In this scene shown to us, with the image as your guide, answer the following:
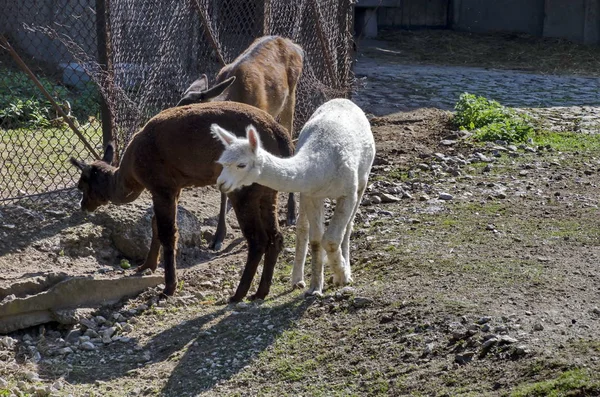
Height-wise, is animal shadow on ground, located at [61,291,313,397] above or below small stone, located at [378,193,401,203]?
below

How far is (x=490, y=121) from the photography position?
35.3 feet

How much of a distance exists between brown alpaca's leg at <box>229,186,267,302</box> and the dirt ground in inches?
7.7

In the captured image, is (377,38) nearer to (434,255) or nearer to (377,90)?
(377,90)

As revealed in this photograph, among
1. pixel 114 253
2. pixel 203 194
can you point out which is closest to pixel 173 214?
pixel 114 253

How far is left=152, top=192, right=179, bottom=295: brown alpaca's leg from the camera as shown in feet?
22.0

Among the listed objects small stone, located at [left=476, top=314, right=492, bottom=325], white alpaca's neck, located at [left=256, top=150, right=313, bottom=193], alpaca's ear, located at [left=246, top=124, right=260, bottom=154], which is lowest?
small stone, located at [left=476, top=314, right=492, bottom=325]

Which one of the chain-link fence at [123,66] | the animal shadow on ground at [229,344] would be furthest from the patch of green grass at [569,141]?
the animal shadow on ground at [229,344]

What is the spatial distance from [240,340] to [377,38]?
13775mm

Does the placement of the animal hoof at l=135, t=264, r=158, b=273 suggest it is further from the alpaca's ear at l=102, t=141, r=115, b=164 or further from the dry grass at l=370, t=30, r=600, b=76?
the dry grass at l=370, t=30, r=600, b=76

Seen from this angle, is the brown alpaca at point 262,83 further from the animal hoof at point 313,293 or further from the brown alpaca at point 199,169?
the animal hoof at point 313,293

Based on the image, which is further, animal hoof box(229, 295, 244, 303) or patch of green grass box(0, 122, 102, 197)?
patch of green grass box(0, 122, 102, 197)

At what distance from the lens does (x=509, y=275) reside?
588 cm

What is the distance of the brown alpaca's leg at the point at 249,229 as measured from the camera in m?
6.26

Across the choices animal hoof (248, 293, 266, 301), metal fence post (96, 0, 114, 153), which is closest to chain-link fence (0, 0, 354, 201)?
metal fence post (96, 0, 114, 153)
